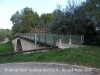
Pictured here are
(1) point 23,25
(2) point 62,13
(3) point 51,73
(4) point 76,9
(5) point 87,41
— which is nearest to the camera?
(3) point 51,73

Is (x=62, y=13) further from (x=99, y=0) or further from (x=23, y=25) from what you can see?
(x=23, y=25)

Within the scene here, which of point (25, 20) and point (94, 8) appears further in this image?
point (25, 20)

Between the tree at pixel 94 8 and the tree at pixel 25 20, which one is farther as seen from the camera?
the tree at pixel 25 20

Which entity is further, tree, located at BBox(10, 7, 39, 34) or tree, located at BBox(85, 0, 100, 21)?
tree, located at BBox(10, 7, 39, 34)

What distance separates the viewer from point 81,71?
827cm

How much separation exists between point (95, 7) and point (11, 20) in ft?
194

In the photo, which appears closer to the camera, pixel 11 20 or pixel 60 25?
pixel 60 25

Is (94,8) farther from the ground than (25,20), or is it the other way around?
(25,20)

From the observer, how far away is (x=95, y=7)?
19.4 meters

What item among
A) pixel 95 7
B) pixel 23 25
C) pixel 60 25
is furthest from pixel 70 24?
pixel 23 25

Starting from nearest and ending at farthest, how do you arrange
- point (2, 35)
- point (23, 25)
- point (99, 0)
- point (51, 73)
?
point (51, 73), point (99, 0), point (23, 25), point (2, 35)

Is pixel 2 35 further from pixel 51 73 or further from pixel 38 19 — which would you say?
pixel 51 73

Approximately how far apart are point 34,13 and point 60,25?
44.1 meters

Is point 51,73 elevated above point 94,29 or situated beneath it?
situated beneath
